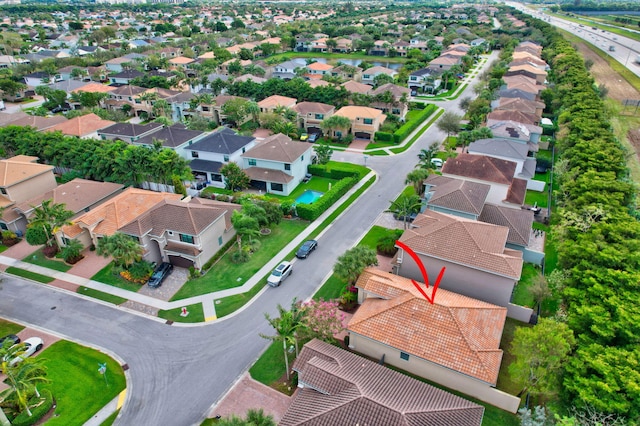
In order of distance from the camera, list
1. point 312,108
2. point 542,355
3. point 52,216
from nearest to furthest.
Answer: point 542,355, point 52,216, point 312,108

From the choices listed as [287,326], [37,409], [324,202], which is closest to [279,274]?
[287,326]

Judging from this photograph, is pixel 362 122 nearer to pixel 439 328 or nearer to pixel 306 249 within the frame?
pixel 306 249

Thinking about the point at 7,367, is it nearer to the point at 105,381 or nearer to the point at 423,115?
the point at 105,381

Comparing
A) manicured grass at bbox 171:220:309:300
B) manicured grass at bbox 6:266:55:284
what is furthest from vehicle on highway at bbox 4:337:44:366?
manicured grass at bbox 171:220:309:300

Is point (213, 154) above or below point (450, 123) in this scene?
below

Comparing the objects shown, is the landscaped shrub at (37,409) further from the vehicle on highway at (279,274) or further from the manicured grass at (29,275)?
the vehicle on highway at (279,274)

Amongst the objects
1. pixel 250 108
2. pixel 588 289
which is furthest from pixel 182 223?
pixel 250 108

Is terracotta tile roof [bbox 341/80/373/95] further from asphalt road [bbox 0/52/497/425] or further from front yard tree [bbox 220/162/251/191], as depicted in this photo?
asphalt road [bbox 0/52/497/425]
